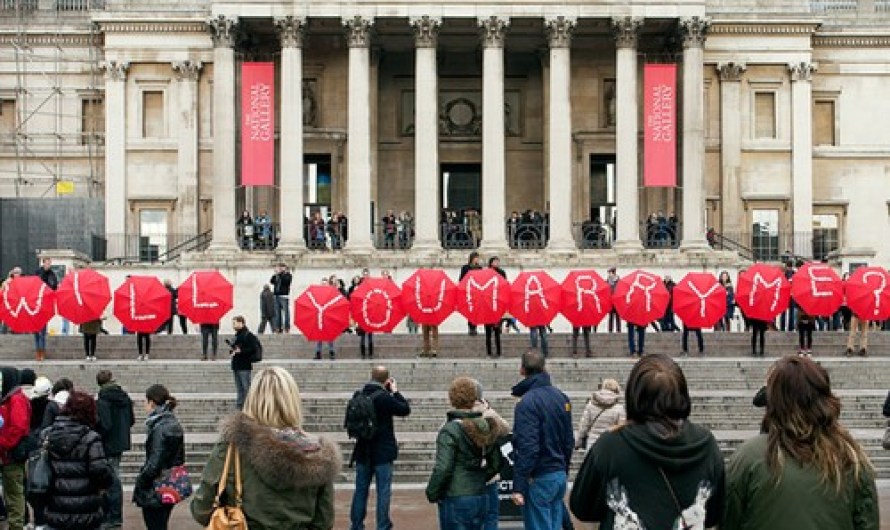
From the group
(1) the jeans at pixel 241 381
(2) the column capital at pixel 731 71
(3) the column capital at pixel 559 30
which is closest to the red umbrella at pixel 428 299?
(1) the jeans at pixel 241 381

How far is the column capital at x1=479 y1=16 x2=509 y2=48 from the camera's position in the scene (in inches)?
2018

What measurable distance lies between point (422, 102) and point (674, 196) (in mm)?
10237

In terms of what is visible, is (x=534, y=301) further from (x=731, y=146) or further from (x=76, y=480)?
(x=731, y=146)

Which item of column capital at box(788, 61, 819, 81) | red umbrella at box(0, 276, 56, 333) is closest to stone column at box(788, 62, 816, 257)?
column capital at box(788, 61, 819, 81)

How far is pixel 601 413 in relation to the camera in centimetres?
1538

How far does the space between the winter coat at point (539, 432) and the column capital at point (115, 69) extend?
4342 centimetres

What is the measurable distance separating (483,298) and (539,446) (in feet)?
66.9

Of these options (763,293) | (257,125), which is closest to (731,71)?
(257,125)

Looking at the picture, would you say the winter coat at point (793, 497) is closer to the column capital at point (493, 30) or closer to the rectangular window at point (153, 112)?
the column capital at point (493, 30)

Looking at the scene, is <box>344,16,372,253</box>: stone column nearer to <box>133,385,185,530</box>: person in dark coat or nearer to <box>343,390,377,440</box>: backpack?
<box>343,390,377,440</box>: backpack

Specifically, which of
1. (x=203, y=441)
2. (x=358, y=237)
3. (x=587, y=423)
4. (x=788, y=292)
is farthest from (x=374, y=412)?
(x=358, y=237)

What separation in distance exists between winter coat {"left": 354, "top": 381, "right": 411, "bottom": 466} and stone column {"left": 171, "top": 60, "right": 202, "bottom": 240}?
38.7 m

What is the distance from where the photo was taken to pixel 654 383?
743cm

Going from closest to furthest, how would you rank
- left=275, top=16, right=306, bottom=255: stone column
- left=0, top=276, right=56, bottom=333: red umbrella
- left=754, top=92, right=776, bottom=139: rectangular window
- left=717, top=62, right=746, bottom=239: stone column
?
left=0, top=276, right=56, bottom=333: red umbrella
left=275, top=16, right=306, bottom=255: stone column
left=717, top=62, right=746, bottom=239: stone column
left=754, top=92, right=776, bottom=139: rectangular window
